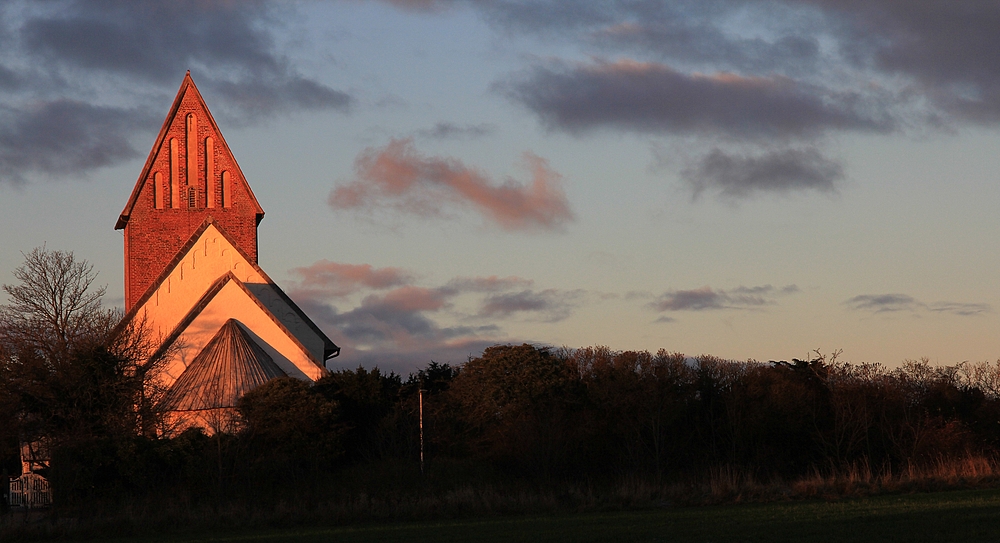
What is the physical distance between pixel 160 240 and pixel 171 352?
7953 millimetres

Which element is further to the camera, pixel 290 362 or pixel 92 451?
pixel 290 362

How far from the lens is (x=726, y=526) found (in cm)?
1875

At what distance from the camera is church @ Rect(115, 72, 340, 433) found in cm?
3359

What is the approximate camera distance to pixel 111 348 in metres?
31.8

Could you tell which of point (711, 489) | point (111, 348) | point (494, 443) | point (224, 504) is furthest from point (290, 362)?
point (711, 489)

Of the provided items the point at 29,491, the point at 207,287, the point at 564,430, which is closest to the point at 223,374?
the point at 29,491

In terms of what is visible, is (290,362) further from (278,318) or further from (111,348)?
(111,348)

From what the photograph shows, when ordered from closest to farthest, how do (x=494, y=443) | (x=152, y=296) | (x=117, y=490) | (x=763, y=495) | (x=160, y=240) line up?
(x=763, y=495), (x=117, y=490), (x=494, y=443), (x=152, y=296), (x=160, y=240)

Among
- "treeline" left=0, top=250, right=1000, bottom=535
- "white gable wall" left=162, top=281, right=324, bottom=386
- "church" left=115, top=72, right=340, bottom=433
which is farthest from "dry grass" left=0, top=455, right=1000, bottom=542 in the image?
"white gable wall" left=162, top=281, right=324, bottom=386

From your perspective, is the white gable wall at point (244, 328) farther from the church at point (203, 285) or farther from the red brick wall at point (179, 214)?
the red brick wall at point (179, 214)

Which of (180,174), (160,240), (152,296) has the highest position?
(180,174)

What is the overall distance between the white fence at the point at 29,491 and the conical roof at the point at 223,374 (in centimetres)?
437

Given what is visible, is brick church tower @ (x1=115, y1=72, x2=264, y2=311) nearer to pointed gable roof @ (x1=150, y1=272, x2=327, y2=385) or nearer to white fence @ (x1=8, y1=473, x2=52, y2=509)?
pointed gable roof @ (x1=150, y1=272, x2=327, y2=385)

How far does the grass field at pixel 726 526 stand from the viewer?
17062 millimetres
